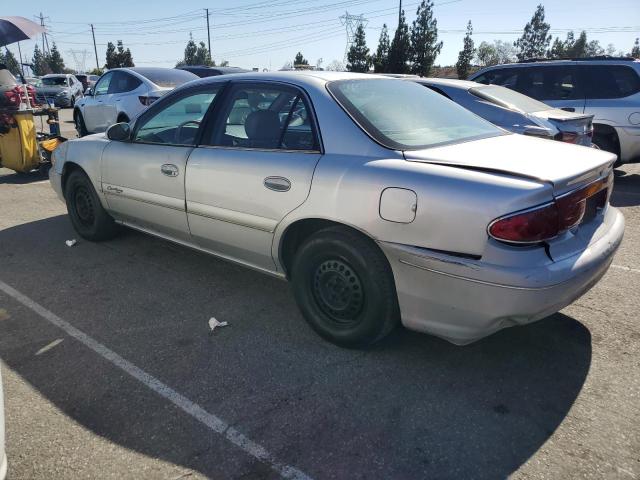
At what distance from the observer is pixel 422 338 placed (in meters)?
3.21

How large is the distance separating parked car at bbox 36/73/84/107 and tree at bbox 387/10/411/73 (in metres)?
18.9

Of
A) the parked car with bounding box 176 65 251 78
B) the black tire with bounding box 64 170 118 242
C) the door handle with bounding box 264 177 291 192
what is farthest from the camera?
the parked car with bounding box 176 65 251 78

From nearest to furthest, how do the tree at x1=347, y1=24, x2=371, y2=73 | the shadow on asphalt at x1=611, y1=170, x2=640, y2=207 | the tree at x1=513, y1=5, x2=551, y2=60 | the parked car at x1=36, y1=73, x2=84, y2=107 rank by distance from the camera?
the shadow on asphalt at x1=611, y1=170, x2=640, y2=207, the parked car at x1=36, y1=73, x2=84, y2=107, the tree at x1=347, y1=24, x2=371, y2=73, the tree at x1=513, y1=5, x2=551, y2=60

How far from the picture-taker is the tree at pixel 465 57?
43.0 m

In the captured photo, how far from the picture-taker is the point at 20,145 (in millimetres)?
7910

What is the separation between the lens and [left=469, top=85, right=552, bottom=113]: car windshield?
6074mm

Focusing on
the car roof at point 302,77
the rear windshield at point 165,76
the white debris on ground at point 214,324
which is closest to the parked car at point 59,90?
the rear windshield at point 165,76

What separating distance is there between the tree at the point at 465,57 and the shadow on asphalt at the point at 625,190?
33549mm

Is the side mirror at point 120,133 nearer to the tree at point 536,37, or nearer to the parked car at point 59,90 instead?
the parked car at point 59,90

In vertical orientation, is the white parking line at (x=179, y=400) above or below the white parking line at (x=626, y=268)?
below

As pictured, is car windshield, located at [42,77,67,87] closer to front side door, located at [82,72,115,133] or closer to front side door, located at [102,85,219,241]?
front side door, located at [82,72,115,133]

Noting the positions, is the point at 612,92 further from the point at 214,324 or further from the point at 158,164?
the point at 214,324

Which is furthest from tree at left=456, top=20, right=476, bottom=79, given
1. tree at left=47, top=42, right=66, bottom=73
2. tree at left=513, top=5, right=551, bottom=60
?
tree at left=47, top=42, right=66, bottom=73

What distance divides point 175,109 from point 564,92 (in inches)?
251
